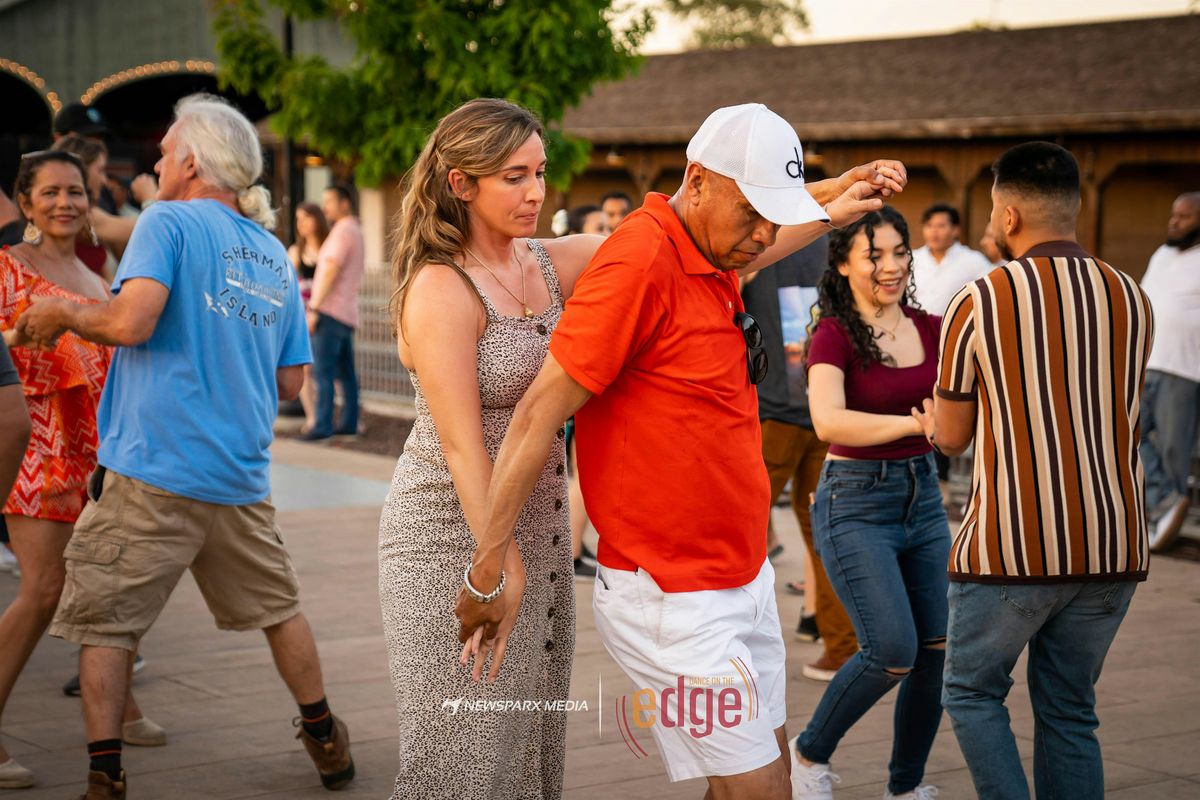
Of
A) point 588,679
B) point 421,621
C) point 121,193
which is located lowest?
point 588,679

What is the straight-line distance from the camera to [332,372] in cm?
1327

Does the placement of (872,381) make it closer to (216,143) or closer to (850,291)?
(850,291)

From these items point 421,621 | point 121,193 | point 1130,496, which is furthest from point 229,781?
point 121,193

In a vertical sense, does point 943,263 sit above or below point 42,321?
above

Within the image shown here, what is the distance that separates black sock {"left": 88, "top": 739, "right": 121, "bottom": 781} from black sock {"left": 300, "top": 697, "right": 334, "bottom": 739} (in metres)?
0.62

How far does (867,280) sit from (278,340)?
195 centimetres

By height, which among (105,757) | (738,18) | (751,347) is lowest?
(105,757)

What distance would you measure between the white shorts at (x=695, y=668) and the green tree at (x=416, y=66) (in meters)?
9.50

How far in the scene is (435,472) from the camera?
131 inches

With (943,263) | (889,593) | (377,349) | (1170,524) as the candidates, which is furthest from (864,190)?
(377,349)

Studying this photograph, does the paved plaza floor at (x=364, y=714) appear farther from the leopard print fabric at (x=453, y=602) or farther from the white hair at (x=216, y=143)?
the white hair at (x=216, y=143)

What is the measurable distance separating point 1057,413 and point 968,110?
59.6ft

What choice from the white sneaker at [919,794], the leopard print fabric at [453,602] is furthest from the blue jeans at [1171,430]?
the leopard print fabric at [453,602]

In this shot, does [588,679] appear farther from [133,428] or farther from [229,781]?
[133,428]
